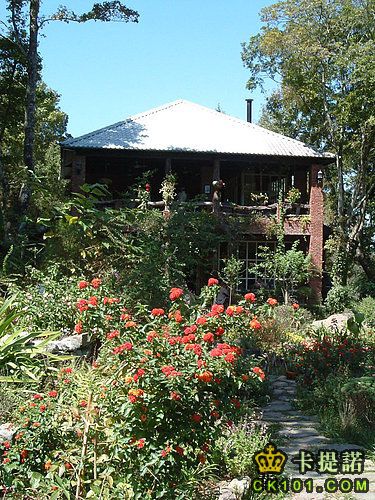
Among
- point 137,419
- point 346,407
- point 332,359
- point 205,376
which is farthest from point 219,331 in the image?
point 332,359

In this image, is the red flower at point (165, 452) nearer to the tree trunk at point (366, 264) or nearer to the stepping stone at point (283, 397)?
the stepping stone at point (283, 397)

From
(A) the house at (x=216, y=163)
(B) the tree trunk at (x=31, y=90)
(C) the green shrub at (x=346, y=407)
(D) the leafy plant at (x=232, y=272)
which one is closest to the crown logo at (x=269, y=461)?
(C) the green shrub at (x=346, y=407)

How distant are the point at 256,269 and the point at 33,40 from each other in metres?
9.32

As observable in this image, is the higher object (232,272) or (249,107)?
(249,107)

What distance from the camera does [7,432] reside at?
4.48 m

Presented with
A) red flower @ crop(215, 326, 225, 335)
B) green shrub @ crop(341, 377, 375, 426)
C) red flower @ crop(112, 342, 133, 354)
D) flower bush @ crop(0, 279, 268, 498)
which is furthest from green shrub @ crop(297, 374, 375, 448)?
red flower @ crop(112, 342, 133, 354)

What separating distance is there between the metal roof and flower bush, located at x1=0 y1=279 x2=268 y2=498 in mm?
14458

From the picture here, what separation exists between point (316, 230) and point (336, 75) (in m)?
5.94

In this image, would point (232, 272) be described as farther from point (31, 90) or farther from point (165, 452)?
point (165, 452)

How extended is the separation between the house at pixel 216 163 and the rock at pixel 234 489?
1355cm

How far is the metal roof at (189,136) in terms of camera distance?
1836 centimetres

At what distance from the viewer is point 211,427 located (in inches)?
157

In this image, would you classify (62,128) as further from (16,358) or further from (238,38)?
(16,358)

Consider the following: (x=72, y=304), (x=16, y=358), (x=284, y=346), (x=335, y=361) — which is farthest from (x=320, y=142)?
(x=16, y=358)
